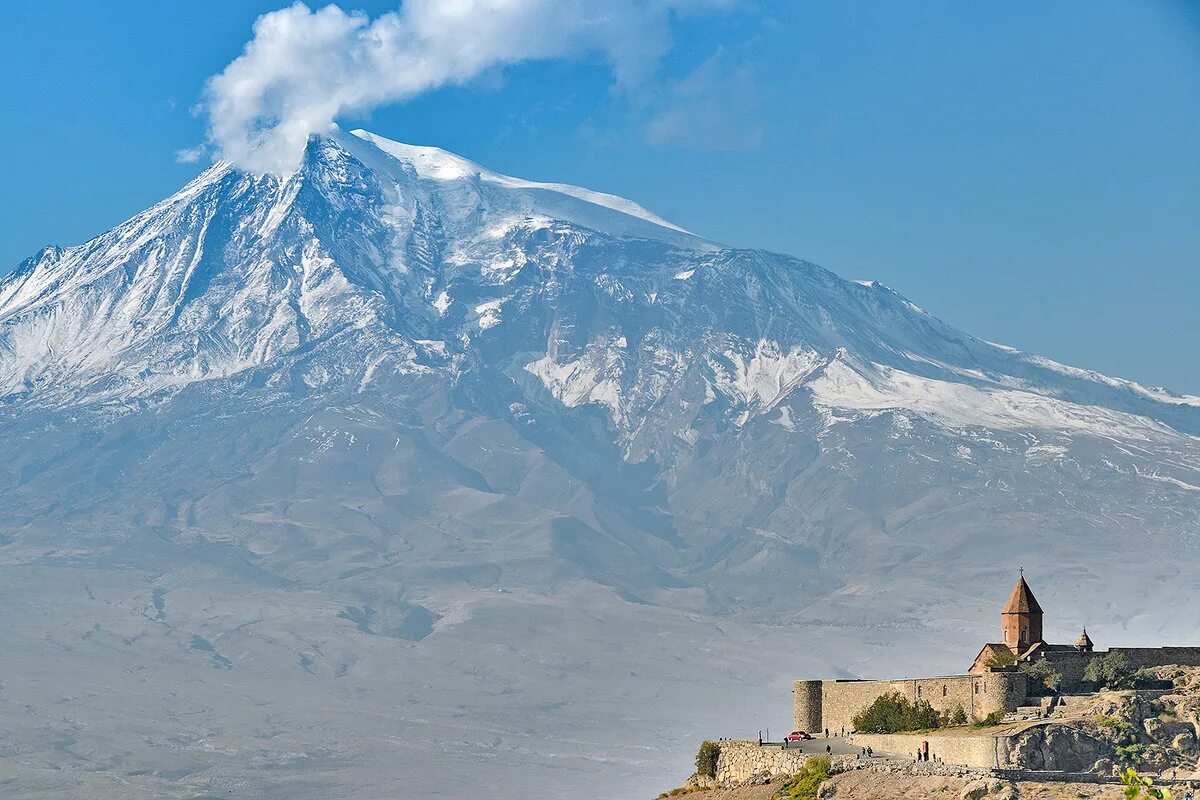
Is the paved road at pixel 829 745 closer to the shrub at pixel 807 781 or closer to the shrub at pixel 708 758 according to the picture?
the shrub at pixel 708 758

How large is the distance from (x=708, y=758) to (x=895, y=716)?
583cm

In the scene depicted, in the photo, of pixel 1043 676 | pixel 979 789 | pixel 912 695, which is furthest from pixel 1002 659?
pixel 979 789

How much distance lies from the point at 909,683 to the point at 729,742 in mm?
6316

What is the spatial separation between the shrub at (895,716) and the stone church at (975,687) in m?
0.24

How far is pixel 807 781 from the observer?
49438 millimetres

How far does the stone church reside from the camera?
5800 centimetres

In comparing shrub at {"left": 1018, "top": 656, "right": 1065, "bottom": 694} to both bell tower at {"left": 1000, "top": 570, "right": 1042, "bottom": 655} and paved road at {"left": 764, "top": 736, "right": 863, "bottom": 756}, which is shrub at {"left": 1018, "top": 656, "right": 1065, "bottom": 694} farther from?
bell tower at {"left": 1000, "top": 570, "right": 1042, "bottom": 655}

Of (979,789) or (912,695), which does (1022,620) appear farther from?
(979,789)

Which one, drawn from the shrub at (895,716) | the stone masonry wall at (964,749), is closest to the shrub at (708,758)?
the shrub at (895,716)

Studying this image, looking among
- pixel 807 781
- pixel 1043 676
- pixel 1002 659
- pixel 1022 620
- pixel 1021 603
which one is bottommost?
pixel 807 781

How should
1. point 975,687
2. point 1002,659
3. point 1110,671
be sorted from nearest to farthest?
point 975,687
point 1110,671
point 1002,659

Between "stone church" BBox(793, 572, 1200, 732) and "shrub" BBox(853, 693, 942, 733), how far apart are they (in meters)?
0.24

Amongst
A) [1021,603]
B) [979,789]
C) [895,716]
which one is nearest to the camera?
[979,789]

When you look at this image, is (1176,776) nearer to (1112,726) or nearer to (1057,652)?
(1112,726)
